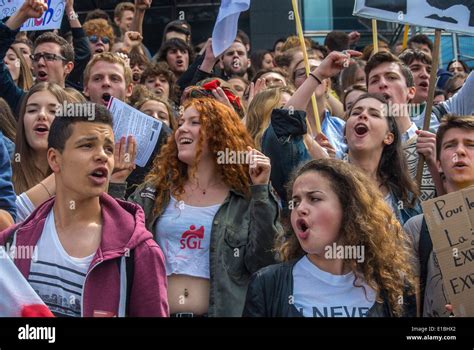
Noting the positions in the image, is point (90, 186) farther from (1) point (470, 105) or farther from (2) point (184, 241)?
(1) point (470, 105)

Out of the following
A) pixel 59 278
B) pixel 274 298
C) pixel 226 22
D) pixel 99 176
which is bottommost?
pixel 274 298

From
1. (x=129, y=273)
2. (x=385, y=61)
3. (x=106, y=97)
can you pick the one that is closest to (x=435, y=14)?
(x=385, y=61)

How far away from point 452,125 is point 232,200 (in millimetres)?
1175

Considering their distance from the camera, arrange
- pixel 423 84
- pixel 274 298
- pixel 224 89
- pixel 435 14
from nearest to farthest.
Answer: pixel 274 298 → pixel 435 14 → pixel 224 89 → pixel 423 84

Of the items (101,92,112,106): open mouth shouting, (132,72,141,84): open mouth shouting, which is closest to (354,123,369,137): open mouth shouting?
(101,92,112,106): open mouth shouting

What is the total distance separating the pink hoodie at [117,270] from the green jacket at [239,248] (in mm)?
443

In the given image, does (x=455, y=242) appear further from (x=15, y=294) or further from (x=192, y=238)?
(x=15, y=294)

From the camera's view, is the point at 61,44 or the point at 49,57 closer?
the point at 49,57

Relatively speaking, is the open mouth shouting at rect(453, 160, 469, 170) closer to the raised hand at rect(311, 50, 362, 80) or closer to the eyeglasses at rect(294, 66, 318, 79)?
the raised hand at rect(311, 50, 362, 80)

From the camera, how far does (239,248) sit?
5.33 meters

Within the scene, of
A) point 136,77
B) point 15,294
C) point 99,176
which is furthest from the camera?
point 136,77

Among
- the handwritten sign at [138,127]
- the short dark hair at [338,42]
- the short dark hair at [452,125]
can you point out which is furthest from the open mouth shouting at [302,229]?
the short dark hair at [338,42]

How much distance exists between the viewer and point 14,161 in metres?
6.15
